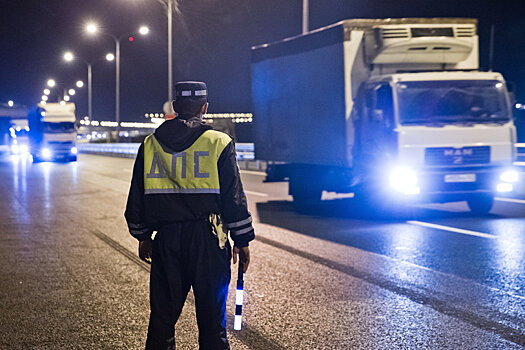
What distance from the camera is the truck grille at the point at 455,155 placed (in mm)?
11578

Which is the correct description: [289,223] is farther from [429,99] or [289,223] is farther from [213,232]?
[213,232]

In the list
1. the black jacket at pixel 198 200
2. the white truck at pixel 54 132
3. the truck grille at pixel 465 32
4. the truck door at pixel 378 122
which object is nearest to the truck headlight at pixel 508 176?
the truck door at pixel 378 122

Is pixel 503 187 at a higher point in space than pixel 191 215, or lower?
lower

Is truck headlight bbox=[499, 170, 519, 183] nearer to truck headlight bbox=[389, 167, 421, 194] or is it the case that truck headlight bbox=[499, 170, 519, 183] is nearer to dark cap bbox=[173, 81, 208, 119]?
truck headlight bbox=[389, 167, 421, 194]

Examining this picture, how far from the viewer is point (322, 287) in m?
6.76

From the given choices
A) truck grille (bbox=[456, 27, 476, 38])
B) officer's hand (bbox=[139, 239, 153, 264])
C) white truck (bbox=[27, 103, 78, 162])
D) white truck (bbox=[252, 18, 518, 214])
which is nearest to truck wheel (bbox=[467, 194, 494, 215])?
white truck (bbox=[252, 18, 518, 214])

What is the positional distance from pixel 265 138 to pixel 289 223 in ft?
12.7

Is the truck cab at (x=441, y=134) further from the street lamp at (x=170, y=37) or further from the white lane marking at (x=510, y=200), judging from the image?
the street lamp at (x=170, y=37)

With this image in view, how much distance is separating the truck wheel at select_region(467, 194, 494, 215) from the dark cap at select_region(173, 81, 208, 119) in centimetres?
964

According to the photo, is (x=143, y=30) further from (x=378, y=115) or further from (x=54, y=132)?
(x=378, y=115)

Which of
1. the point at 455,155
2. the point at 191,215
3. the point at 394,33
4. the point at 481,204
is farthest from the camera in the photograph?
the point at 481,204

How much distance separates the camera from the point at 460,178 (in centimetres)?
1170

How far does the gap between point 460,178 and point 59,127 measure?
3151cm

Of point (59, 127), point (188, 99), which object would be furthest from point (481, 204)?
point (59, 127)
